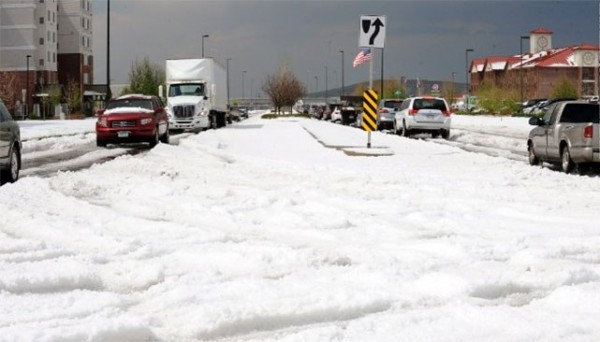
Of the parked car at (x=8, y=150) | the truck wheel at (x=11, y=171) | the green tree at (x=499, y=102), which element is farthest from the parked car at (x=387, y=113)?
the green tree at (x=499, y=102)

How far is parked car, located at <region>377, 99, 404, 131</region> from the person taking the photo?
41.6m

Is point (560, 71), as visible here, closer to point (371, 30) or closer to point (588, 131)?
point (371, 30)

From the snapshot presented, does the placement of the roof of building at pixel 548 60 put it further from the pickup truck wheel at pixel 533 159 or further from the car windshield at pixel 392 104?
the pickup truck wheel at pixel 533 159

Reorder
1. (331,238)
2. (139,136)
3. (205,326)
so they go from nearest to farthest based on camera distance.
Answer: (205,326), (331,238), (139,136)

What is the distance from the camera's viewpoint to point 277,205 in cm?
1043

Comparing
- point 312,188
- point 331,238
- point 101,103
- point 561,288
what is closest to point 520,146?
point 312,188

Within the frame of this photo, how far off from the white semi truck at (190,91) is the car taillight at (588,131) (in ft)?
85.7

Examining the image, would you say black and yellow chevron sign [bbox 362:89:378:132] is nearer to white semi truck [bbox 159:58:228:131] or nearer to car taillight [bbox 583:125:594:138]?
car taillight [bbox 583:125:594:138]

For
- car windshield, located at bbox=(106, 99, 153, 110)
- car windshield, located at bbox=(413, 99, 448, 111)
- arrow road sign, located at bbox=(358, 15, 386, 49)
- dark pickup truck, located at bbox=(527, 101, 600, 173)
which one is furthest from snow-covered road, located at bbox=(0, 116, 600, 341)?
car windshield, located at bbox=(413, 99, 448, 111)

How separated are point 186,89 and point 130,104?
14006 mm

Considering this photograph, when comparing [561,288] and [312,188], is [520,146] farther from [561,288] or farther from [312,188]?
[561,288]

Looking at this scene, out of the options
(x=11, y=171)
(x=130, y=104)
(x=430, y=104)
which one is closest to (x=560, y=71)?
(x=430, y=104)

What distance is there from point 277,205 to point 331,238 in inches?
98.2

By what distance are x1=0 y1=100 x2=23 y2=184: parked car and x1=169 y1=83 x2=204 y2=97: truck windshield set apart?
85.1 feet
